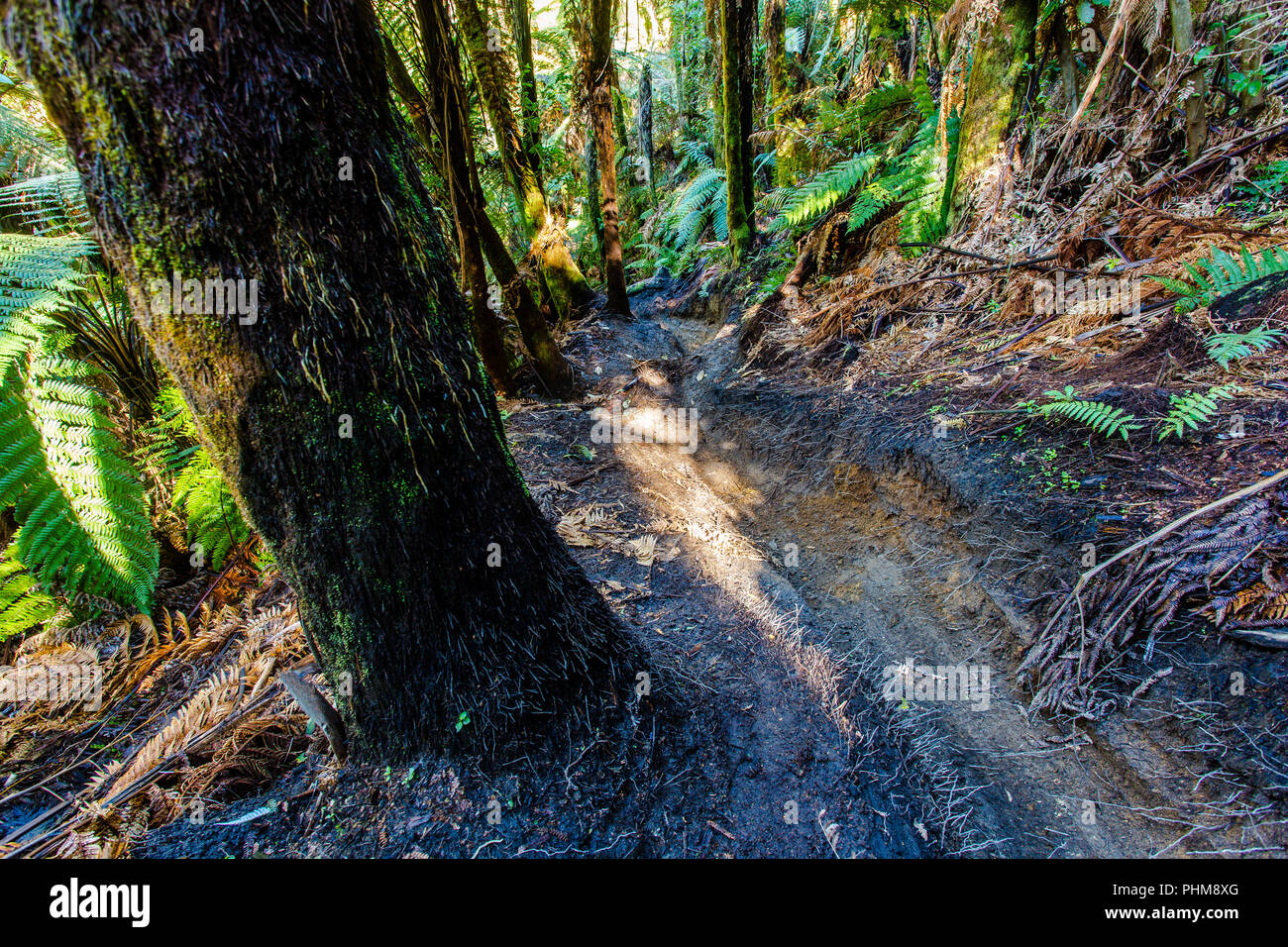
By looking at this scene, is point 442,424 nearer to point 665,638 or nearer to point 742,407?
point 665,638

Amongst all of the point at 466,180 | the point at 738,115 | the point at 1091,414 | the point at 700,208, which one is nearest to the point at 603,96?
the point at 738,115

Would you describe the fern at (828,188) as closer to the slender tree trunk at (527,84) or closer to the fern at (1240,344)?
the slender tree trunk at (527,84)

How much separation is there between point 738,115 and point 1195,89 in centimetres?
522

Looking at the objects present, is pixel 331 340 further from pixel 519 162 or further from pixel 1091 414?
pixel 519 162

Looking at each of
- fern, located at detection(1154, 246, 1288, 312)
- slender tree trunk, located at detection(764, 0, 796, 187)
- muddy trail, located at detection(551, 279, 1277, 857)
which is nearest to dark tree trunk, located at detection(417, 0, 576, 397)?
muddy trail, located at detection(551, 279, 1277, 857)

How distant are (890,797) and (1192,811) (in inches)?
35.6

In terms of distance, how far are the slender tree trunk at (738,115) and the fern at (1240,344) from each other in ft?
20.7

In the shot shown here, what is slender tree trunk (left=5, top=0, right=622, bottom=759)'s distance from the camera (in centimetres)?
105

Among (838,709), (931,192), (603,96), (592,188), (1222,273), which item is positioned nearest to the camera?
(838,709)

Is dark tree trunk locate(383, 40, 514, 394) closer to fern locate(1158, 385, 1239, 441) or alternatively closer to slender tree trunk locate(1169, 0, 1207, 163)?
fern locate(1158, 385, 1239, 441)

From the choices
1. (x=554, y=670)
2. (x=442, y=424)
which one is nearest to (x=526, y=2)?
(x=442, y=424)

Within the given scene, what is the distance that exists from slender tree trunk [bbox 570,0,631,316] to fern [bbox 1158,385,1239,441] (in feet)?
22.1

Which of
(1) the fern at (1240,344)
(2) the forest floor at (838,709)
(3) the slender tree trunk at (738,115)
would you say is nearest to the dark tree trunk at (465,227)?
(2) the forest floor at (838,709)

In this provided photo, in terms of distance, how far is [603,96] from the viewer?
704 cm
